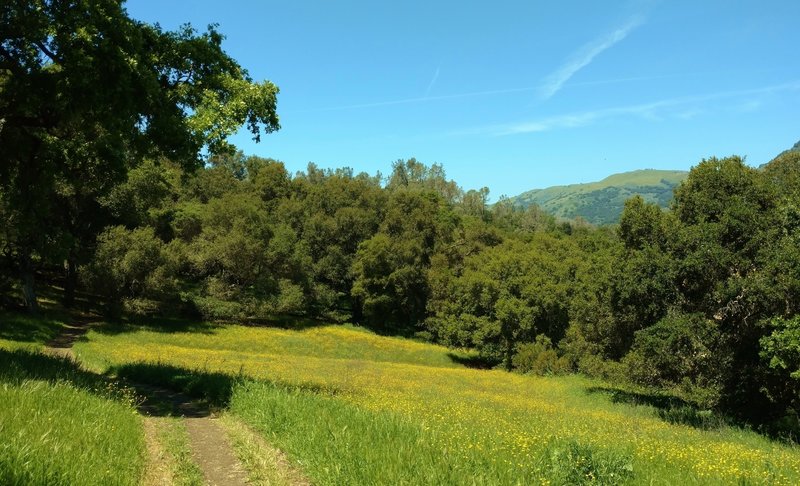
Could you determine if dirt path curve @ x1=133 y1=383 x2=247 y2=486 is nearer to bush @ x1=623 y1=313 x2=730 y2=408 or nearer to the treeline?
the treeline

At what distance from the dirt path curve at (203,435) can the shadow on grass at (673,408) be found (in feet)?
59.1

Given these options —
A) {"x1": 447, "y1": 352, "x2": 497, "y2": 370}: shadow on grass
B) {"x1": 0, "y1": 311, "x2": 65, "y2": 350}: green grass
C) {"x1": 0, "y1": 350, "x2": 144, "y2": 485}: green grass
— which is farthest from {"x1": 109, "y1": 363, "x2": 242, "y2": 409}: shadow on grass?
{"x1": 447, "y1": 352, "x2": 497, "y2": 370}: shadow on grass

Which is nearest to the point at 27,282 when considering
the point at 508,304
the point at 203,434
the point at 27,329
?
the point at 27,329

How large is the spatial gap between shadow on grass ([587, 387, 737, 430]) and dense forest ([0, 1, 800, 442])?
90 centimetres

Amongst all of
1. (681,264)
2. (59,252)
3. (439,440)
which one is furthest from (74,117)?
(681,264)

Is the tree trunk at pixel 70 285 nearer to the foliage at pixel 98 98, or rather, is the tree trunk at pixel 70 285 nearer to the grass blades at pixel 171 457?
the foliage at pixel 98 98

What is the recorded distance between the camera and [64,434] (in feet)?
21.5

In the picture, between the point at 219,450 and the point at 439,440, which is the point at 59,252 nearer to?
the point at 219,450

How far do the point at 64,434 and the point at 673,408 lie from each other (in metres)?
26.5

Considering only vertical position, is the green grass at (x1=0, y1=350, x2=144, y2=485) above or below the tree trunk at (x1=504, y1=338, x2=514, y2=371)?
above

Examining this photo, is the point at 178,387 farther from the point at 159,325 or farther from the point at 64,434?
the point at 159,325

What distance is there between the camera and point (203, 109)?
12219 mm

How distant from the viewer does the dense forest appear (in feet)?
→ 36.9

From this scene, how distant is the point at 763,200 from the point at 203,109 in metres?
24.6
